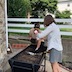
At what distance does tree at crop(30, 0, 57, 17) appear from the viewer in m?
11.7

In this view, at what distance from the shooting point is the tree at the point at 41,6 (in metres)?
11.7

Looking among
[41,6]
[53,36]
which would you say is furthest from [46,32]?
[41,6]

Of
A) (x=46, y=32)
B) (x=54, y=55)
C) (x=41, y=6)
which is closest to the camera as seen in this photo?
(x=46, y=32)

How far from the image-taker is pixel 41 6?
477 inches

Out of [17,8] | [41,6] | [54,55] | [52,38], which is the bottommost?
[54,55]

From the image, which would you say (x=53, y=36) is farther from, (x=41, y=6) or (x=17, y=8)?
(x=41, y=6)

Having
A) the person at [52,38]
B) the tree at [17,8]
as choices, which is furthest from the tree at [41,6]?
the person at [52,38]

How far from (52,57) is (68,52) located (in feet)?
8.42

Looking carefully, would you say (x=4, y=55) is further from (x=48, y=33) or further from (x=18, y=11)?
(x=18, y=11)

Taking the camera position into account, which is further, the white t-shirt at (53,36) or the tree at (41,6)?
the tree at (41,6)

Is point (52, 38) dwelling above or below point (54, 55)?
above

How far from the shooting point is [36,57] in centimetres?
432

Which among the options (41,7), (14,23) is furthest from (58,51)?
(41,7)

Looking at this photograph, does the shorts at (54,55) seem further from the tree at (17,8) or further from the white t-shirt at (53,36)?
the tree at (17,8)
